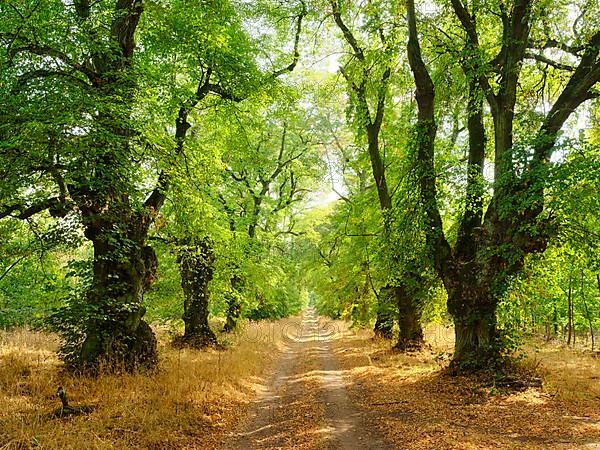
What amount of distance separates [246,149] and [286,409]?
25.9ft

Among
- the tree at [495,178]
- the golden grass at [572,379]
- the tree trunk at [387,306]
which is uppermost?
the tree at [495,178]

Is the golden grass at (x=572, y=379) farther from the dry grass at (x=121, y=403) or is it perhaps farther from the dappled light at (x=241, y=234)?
the dry grass at (x=121, y=403)

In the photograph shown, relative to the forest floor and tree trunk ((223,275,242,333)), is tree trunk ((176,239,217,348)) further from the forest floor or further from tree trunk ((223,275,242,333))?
the forest floor

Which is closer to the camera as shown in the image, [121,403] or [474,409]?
[121,403]

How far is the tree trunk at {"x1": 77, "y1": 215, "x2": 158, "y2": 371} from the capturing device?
935 centimetres

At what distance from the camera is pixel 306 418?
26.0 feet

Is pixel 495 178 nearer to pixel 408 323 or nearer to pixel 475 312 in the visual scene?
pixel 475 312

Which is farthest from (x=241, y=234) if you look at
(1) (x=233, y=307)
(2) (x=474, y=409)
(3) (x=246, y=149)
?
(2) (x=474, y=409)

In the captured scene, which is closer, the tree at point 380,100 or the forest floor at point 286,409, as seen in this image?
the forest floor at point 286,409

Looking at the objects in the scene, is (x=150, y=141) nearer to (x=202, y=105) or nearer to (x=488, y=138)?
(x=202, y=105)

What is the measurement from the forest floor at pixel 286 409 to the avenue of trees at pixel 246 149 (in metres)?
1.06

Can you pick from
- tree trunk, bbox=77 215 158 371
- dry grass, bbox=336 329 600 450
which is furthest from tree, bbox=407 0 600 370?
tree trunk, bbox=77 215 158 371

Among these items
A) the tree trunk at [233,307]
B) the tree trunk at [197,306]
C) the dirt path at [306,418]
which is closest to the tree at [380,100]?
the dirt path at [306,418]

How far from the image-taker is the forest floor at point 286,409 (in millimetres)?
6125
